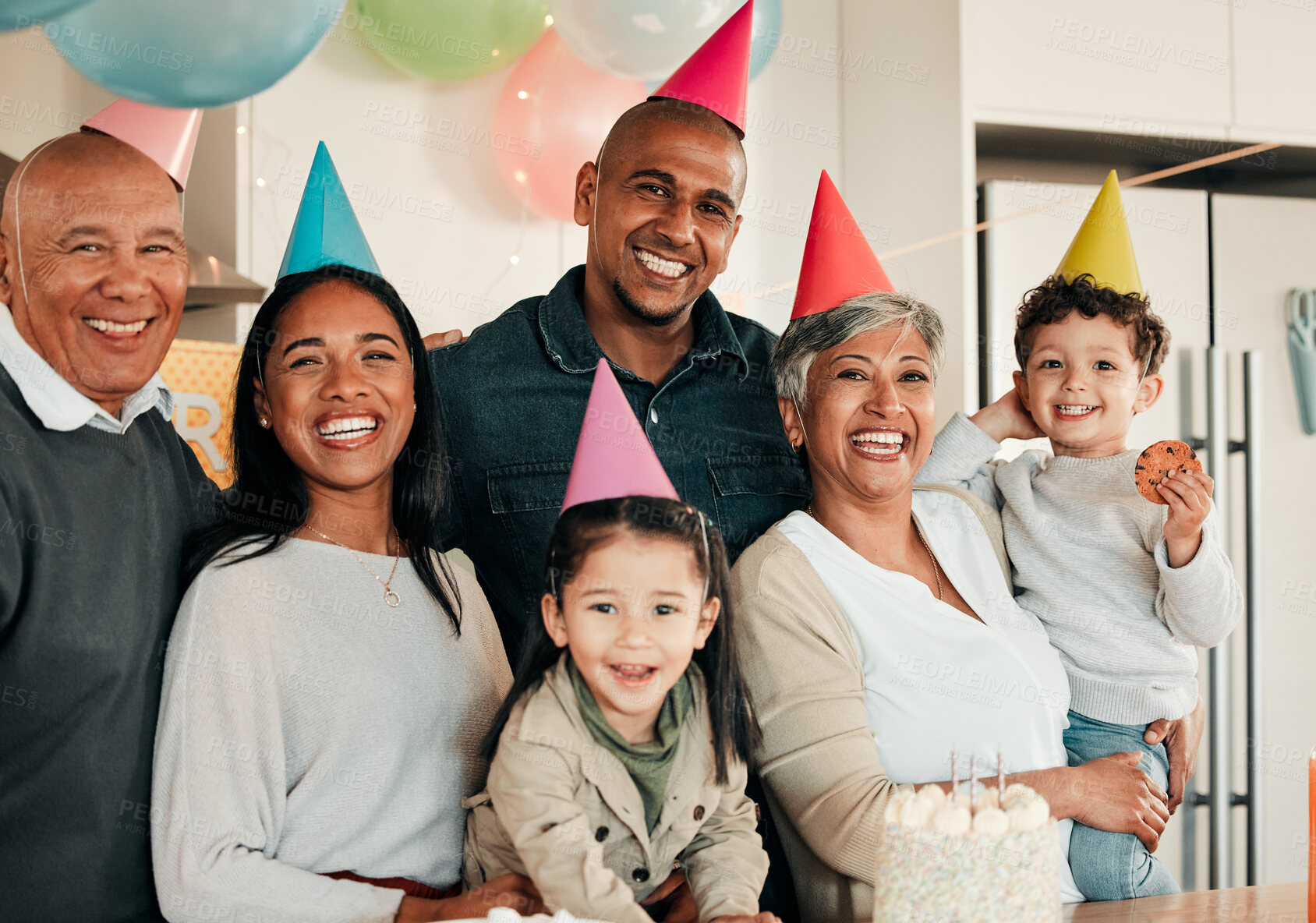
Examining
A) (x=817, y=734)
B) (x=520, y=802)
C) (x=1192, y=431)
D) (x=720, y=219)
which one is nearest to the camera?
(x=520, y=802)

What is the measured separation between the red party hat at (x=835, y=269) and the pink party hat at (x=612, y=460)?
512 mm

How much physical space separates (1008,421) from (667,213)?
0.69 m

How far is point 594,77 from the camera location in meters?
3.02

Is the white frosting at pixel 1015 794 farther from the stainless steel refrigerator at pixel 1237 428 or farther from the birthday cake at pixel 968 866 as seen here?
the stainless steel refrigerator at pixel 1237 428

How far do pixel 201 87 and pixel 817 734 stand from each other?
1.54 meters

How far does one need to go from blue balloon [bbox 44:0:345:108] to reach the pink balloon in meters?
1.06

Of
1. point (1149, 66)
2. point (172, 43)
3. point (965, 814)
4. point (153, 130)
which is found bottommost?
point (965, 814)

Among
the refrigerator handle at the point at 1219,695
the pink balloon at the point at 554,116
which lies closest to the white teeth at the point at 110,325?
the pink balloon at the point at 554,116

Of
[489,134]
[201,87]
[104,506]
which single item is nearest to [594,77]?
[489,134]

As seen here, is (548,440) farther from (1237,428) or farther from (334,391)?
(1237,428)

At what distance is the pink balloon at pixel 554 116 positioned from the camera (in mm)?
3000

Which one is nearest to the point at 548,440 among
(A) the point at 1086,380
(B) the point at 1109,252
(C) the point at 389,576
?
(C) the point at 389,576

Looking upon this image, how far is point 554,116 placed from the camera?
300cm

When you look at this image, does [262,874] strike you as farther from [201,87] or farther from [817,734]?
[201,87]
